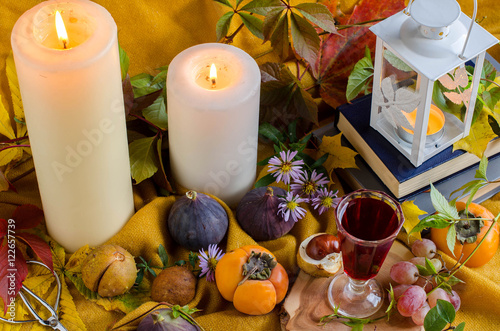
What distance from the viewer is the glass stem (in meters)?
0.65

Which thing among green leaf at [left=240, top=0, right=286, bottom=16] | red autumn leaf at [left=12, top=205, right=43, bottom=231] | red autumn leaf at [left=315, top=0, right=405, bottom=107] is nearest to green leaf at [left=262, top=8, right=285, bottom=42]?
green leaf at [left=240, top=0, right=286, bottom=16]

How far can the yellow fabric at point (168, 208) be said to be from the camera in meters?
0.65

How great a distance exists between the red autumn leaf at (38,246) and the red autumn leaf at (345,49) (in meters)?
0.40

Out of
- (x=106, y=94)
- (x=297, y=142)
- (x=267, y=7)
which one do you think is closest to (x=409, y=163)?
(x=297, y=142)

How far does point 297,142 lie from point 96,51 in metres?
0.30

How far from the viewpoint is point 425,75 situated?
61 centimetres

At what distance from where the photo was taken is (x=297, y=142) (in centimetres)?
77

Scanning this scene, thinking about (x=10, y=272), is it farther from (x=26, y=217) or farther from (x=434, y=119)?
(x=434, y=119)

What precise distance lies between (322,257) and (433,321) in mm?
131

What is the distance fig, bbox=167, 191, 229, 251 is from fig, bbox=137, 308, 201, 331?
0.31 feet

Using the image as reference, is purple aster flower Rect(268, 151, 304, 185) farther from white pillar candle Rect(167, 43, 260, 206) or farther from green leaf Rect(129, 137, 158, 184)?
green leaf Rect(129, 137, 158, 184)

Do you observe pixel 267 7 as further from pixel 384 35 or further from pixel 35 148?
pixel 35 148

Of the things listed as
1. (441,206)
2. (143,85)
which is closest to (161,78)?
(143,85)

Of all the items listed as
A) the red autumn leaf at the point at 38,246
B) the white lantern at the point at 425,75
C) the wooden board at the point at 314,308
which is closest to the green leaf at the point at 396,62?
the white lantern at the point at 425,75
